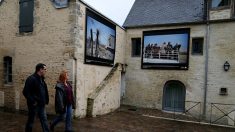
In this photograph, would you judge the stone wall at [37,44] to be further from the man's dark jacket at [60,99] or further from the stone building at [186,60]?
the stone building at [186,60]

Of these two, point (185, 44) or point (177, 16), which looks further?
point (177, 16)

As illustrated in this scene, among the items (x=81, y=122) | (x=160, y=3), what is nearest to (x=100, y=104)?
(x=81, y=122)

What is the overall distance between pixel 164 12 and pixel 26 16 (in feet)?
27.9

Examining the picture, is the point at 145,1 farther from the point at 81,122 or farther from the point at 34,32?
the point at 81,122

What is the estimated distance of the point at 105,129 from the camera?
7.80 metres

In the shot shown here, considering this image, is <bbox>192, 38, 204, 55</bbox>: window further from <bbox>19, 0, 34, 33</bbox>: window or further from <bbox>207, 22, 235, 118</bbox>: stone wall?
<bbox>19, 0, 34, 33</bbox>: window

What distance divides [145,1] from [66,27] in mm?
8616

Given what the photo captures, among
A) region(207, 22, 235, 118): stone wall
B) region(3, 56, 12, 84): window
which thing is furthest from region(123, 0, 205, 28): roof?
region(3, 56, 12, 84): window

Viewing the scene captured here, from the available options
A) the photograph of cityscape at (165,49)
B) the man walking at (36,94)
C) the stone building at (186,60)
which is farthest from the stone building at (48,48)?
the man walking at (36,94)

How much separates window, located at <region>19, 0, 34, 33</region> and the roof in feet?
20.4

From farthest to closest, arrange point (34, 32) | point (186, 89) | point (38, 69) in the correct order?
1. point (186, 89)
2. point (34, 32)
3. point (38, 69)

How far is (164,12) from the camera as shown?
563 inches

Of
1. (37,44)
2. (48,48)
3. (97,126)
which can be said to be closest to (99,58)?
(48,48)

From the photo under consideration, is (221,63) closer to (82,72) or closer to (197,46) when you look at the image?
(197,46)
